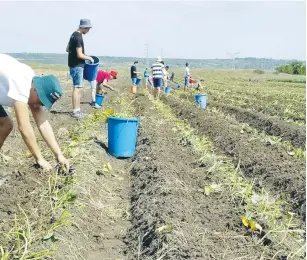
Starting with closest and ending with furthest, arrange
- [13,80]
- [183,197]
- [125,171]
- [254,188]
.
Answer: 1. [13,80]
2. [183,197]
3. [254,188]
4. [125,171]

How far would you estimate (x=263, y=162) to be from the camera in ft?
20.7

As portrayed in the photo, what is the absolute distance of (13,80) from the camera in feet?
12.2

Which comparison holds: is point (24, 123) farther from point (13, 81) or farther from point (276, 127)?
point (276, 127)

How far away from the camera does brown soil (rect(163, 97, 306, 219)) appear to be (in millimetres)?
5309

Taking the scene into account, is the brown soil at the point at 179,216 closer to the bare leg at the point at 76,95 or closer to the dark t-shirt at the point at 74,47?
the bare leg at the point at 76,95

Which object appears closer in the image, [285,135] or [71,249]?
[71,249]

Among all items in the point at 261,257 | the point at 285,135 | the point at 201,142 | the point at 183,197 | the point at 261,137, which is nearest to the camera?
the point at 261,257

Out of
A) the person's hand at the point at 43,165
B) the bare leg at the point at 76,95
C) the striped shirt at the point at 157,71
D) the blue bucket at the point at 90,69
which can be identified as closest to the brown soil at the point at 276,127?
the striped shirt at the point at 157,71

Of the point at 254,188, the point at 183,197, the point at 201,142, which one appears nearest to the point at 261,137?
the point at 201,142

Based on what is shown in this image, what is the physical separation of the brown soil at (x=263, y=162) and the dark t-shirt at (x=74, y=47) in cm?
290

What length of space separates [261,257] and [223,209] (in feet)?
3.38

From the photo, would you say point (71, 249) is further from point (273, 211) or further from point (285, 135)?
point (285, 135)

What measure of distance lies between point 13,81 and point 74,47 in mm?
4992

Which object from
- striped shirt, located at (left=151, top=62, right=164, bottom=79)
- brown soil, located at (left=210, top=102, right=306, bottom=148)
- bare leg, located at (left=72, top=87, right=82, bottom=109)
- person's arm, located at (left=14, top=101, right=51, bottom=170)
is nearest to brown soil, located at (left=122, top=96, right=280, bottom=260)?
person's arm, located at (left=14, top=101, right=51, bottom=170)
